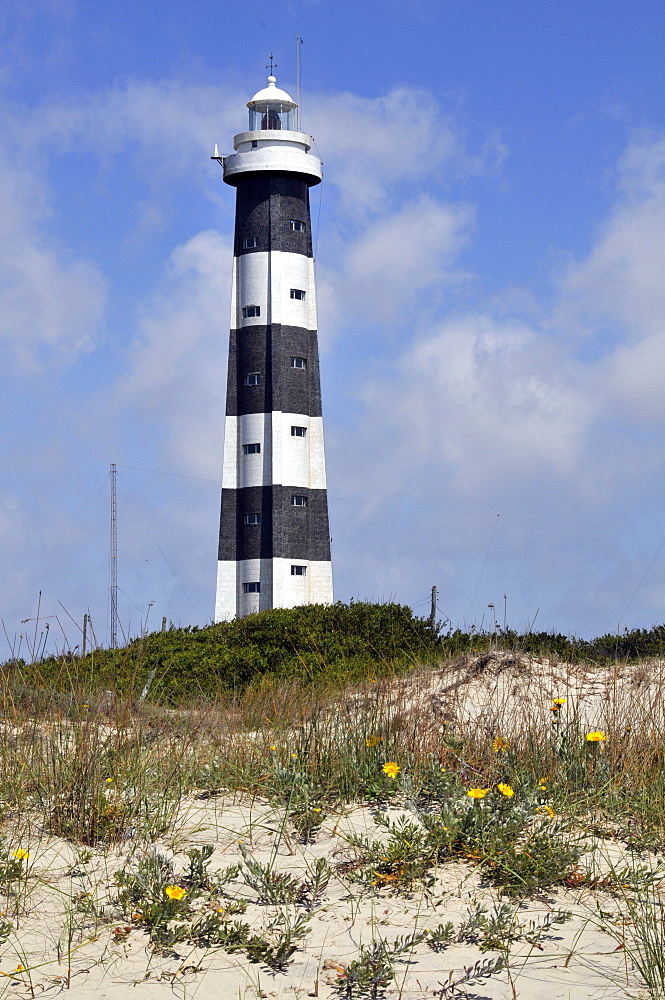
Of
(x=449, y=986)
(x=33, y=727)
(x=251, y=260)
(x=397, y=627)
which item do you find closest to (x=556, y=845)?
(x=449, y=986)

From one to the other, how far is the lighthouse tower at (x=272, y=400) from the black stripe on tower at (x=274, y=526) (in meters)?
0.03

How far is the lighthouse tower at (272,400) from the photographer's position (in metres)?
32.3

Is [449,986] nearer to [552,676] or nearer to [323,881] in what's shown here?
[323,881]

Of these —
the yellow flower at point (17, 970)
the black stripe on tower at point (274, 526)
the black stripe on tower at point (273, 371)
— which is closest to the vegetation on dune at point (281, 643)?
the yellow flower at point (17, 970)

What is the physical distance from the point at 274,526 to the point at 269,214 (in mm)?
10097

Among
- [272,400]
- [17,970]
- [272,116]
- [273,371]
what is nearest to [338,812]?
[17,970]

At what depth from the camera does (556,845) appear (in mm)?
5395

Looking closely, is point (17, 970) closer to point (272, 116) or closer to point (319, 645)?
point (319, 645)

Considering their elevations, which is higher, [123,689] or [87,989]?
[123,689]

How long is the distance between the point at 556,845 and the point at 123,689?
11.6 feet

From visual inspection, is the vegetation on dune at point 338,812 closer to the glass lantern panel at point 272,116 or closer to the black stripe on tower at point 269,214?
the black stripe on tower at point 269,214

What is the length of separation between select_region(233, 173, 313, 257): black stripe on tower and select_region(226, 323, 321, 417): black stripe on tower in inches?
107

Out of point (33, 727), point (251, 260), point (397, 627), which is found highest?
point (251, 260)

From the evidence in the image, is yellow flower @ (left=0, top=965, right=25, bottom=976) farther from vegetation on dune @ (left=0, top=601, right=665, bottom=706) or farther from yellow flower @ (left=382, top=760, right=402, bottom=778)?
vegetation on dune @ (left=0, top=601, right=665, bottom=706)
